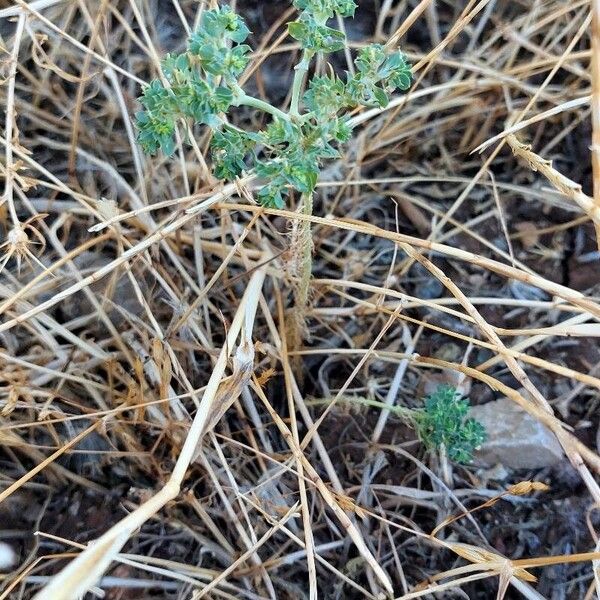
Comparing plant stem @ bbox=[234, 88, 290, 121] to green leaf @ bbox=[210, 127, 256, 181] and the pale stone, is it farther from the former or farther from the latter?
the pale stone

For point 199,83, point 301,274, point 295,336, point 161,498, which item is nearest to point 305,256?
point 301,274

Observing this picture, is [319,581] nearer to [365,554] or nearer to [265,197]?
[365,554]

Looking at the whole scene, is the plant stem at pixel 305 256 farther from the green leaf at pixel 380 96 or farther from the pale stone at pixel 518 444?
the pale stone at pixel 518 444

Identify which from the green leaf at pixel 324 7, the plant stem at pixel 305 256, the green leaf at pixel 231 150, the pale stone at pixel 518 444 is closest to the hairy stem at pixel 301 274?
the plant stem at pixel 305 256

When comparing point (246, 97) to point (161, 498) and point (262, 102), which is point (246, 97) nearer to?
point (262, 102)

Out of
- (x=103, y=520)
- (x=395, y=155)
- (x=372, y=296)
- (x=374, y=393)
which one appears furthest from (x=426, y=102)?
(x=103, y=520)

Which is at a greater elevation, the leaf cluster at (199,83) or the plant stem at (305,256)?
the leaf cluster at (199,83)

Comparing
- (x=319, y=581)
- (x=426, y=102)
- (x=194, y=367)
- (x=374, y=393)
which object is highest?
(x=426, y=102)
